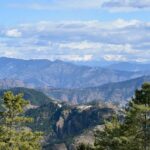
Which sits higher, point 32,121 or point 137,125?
point 32,121

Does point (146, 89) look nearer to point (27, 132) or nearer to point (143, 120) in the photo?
point (143, 120)

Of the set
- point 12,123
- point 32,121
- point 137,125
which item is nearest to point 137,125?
point 137,125

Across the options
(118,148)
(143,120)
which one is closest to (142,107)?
(143,120)

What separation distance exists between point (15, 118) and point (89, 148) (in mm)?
22093

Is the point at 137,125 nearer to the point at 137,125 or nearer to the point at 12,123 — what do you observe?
the point at 137,125

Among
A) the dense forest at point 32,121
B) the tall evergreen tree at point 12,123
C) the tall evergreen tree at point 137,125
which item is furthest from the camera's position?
the tall evergreen tree at point 137,125

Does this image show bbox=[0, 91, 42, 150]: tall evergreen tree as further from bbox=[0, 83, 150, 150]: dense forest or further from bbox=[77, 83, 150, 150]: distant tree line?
bbox=[77, 83, 150, 150]: distant tree line

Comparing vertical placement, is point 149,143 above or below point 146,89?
below

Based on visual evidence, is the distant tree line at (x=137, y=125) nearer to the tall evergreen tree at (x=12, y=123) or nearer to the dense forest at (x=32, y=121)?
the dense forest at (x=32, y=121)

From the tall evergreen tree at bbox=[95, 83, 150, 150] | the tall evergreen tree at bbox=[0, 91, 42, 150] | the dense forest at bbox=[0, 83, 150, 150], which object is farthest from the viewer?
the tall evergreen tree at bbox=[95, 83, 150, 150]

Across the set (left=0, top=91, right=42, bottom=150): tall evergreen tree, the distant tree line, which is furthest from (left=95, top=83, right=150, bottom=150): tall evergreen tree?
(left=0, top=91, right=42, bottom=150): tall evergreen tree

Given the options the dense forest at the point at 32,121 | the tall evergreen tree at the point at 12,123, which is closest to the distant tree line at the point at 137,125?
the dense forest at the point at 32,121

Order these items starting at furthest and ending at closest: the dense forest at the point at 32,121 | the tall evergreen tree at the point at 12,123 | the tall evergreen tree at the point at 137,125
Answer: the tall evergreen tree at the point at 137,125, the dense forest at the point at 32,121, the tall evergreen tree at the point at 12,123

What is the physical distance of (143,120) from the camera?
48.8 m
